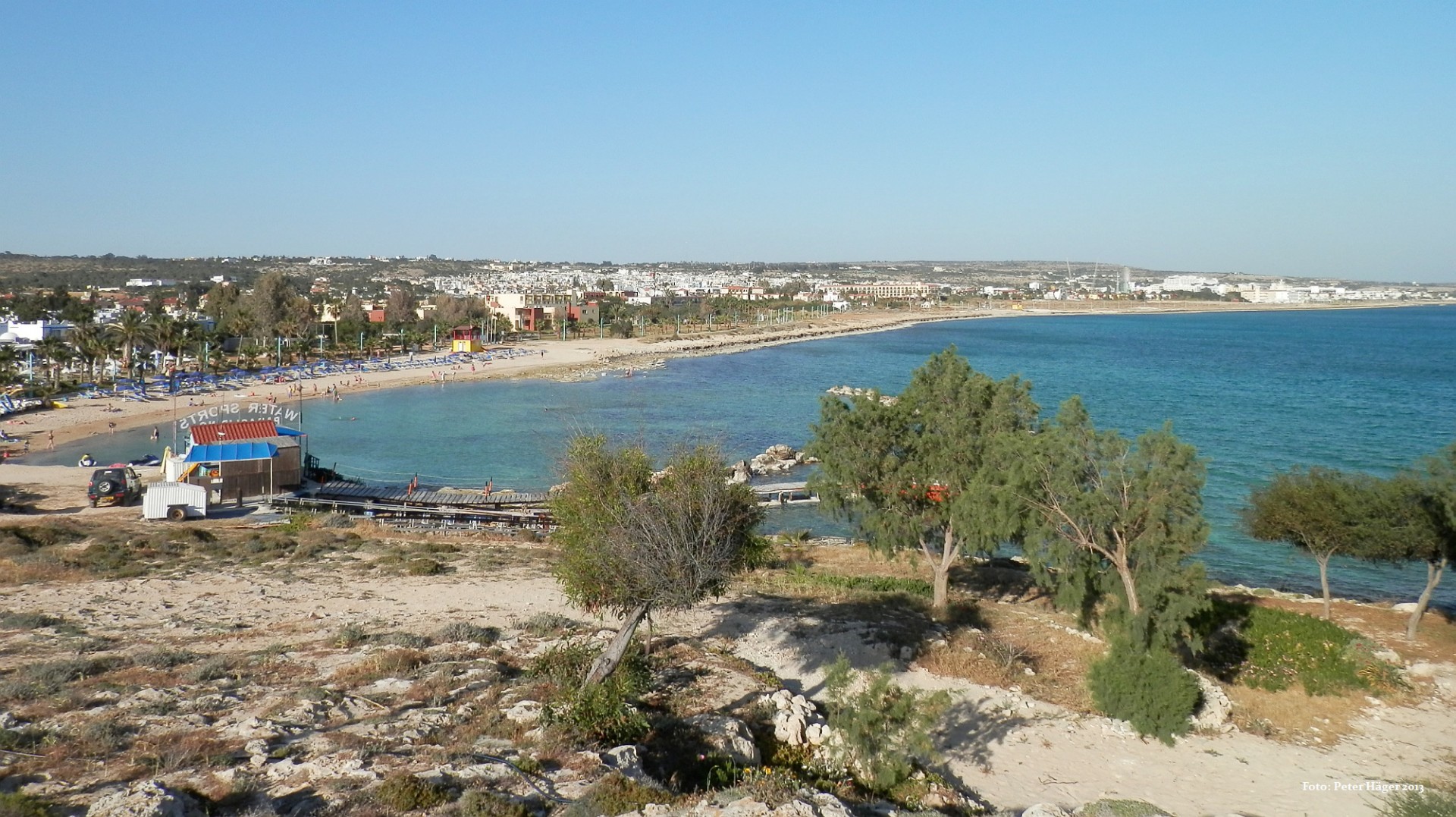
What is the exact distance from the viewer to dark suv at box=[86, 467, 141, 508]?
85.1ft

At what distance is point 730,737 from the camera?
9.48 m

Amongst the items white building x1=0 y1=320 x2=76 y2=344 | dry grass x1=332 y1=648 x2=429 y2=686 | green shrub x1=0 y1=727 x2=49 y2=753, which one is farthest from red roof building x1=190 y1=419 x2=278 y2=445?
white building x1=0 y1=320 x2=76 y2=344

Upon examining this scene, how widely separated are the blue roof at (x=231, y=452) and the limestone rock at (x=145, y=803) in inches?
831

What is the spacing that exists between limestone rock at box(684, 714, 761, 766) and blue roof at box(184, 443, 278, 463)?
20832 mm

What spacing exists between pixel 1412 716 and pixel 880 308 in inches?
6697

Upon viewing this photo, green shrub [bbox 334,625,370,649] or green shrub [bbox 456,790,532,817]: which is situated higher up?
green shrub [bbox 456,790,532,817]

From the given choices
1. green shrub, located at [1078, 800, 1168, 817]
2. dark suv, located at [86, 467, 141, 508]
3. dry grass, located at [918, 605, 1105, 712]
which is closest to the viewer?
green shrub, located at [1078, 800, 1168, 817]

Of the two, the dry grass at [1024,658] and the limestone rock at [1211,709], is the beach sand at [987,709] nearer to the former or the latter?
the limestone rock at [1211,709]

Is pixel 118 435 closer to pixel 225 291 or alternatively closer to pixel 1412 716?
pixel 1412 716

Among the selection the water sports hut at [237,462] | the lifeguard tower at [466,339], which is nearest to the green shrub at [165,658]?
the water sports hut at [237,462]

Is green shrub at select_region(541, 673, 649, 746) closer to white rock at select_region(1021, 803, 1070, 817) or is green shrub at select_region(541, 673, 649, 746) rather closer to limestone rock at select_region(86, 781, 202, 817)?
limestone rock at select_region(86, 781, 202, 817)

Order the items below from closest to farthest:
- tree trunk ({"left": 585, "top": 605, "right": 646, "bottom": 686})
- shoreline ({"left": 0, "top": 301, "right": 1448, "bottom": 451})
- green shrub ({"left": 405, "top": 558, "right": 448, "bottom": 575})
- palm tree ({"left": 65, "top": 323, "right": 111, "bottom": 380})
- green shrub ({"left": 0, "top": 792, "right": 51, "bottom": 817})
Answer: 1. green shrub ({"left": 0, "top": 792, "right": 51, "bottom": 817})
2. tree trunk ({"left": 585, "top": 605, "right": 646, "bottom": 686})
3. green shrub ({"left": 405, "top": 558, "right": 448, "bottom": 575})
4. shoreline ({"left": 0, "top": 301, "right": 1448, "bottom": 451})
5. palm tree ({"left": 65, "top": 323, "right": 111, "bottom": 380})

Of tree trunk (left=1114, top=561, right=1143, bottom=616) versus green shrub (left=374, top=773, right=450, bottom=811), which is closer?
green shrub (left=374, top=773, right=450, bottom=811)

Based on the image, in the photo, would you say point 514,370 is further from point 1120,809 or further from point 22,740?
point 1120,809
